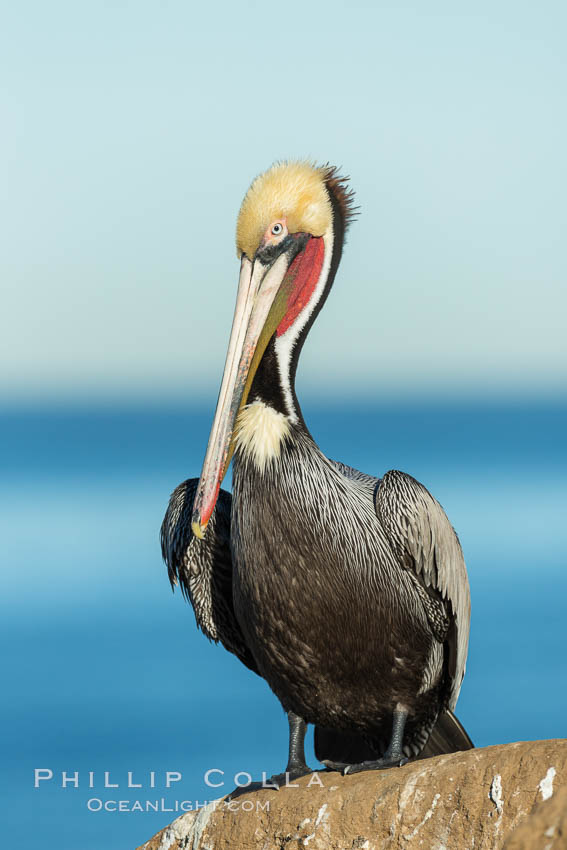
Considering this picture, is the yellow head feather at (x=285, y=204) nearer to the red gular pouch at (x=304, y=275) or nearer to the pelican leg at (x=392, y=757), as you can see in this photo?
the red gular pouch at (x=304, y=275)

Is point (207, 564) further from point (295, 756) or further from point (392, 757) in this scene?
point (392, 757)

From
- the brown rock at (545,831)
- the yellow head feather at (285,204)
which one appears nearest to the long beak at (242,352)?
the yellow head feather at (285,204)

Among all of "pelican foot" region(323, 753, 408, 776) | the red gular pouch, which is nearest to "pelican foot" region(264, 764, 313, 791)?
"pelican foot" region(323, 753, 408, 776)

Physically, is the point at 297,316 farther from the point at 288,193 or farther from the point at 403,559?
the point at 403,559

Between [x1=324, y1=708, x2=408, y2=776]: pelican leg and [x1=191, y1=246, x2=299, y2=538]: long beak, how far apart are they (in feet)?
3.34

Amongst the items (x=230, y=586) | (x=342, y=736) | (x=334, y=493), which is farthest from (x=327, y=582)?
(x=342, y=736)

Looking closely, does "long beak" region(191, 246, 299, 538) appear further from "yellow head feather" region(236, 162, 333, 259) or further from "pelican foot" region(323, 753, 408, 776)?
"pelican foot" region(323, 753, 408, 776)

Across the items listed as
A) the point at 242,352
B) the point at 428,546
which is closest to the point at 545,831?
the point at 428,546

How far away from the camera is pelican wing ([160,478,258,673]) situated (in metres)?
5.08

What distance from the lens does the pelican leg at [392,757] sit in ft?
14.7

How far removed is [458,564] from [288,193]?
5.38 ft

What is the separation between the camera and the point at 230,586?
16.8ft

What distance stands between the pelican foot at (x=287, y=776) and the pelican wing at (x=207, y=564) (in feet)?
2.17

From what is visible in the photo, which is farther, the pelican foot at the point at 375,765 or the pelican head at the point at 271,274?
the pelican head at the point at 271,274
